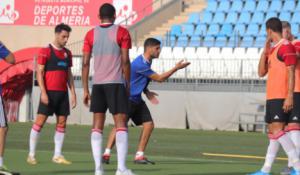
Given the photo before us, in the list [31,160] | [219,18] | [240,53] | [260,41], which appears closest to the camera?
[31,160]

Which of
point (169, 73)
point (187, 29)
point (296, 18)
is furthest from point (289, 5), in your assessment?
point (169, 73)

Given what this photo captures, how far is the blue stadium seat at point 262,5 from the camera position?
112 feet

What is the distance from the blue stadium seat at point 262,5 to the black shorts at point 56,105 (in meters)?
19.9

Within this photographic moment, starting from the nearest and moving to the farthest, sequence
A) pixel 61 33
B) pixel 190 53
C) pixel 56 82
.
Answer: pixel 61 33
pixel 56 82
pixel 190 53

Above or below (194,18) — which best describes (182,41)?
below

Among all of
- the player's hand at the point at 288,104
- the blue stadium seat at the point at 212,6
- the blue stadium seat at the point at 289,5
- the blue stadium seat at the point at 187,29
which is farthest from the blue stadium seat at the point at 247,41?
the player's hand at the point at 288,104

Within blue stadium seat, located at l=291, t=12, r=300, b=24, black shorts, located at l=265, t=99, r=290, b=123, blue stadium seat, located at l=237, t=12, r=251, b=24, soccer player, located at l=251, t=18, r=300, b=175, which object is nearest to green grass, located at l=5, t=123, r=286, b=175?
soccer player, located at l=251, t=18, r=300, b=175

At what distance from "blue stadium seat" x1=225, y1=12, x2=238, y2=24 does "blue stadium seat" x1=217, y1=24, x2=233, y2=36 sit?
493 millimetres

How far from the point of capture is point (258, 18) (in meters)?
33.7

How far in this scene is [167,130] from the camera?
87.7 ft

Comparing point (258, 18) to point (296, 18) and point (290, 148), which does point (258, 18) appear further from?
point (290, 148)

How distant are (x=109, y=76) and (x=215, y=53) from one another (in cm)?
1964

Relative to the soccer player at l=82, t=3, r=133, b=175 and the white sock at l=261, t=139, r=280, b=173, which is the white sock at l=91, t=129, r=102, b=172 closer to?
the soccer player at l=82, t=3, r=133, b=175

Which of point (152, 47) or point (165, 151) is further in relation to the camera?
point (165, 151)
